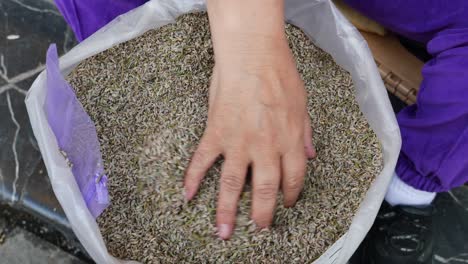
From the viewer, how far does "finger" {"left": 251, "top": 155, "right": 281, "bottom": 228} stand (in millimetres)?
753

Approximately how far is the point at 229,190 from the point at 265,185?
1.9 inches

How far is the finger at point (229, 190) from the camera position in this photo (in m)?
0.76

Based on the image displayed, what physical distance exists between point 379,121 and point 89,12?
52cm

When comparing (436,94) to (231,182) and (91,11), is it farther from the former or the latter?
(91,11)

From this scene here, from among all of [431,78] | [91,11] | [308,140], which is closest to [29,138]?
[91,11]

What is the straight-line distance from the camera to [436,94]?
91 cm

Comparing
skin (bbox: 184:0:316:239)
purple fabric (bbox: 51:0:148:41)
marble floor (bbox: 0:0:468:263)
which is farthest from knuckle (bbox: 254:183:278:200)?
marble floor (bbox: 0:0:468:263)

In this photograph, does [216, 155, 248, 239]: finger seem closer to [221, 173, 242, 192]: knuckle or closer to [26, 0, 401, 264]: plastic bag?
[221, 173, 242, 192]: knuckle

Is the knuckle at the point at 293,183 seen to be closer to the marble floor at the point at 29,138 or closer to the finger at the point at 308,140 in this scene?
the finger at the point at 308,140

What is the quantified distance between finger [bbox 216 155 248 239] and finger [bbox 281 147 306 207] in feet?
0.18

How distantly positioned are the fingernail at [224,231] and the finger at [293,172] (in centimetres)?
9

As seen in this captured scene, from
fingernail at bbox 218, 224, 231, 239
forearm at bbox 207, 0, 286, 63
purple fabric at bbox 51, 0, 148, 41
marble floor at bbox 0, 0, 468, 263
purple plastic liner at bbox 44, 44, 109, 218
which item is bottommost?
marble floor at bbox 0, 0, 468, 263

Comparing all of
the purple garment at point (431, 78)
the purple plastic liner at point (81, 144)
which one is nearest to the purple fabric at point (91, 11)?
the purple garment at point (431, 78)

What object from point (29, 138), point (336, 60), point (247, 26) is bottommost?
point (29, 138)
